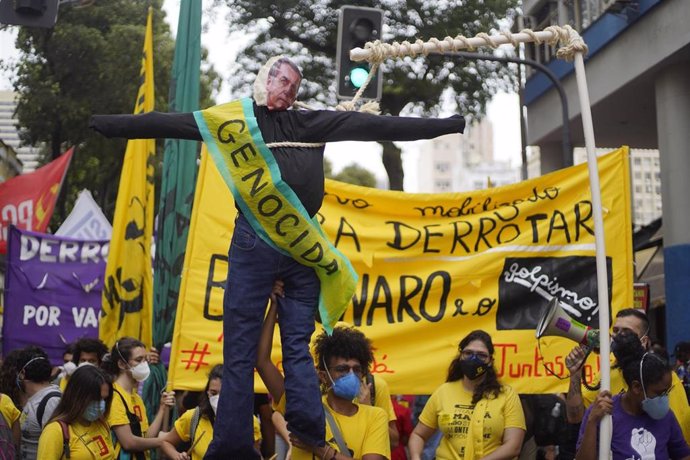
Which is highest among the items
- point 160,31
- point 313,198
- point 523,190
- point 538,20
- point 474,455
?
point 160,31

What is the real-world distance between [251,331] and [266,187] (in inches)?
26.4

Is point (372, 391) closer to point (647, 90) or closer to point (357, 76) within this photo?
point (357, 76)

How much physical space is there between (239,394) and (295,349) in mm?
331

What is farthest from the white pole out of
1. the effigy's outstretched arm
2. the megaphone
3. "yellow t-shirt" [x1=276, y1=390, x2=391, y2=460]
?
the effigy's outstretched arm

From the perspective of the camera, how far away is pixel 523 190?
31.6 feet

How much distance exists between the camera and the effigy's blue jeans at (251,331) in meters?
5.50

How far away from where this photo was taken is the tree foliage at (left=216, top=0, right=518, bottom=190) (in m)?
25.5

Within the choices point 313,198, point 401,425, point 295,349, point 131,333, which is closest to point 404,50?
point 313,198

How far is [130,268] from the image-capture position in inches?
462

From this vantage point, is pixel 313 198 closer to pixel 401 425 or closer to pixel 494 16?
pixel 401 425

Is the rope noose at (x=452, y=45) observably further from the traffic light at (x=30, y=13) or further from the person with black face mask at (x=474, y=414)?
the traffic light at (x=30, y=13)

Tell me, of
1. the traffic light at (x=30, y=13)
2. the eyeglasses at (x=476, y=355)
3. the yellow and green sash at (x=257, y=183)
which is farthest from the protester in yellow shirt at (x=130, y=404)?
the traffic light at (x=30, y=13)

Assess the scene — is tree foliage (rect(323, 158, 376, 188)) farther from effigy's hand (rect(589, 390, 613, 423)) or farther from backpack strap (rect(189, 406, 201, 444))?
effigy's hand (rect(589, 390, 613, 423))

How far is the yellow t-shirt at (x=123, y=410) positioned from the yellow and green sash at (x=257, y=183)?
3470 millimetres
